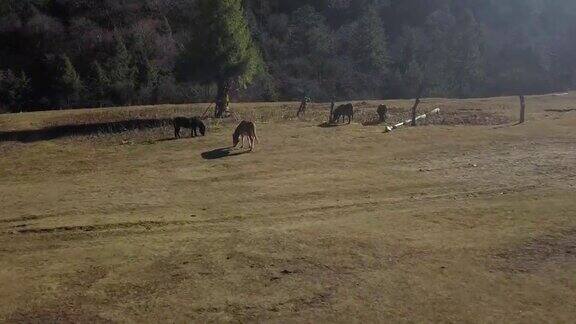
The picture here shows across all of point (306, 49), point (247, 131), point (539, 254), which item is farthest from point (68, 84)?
point (539, 254)

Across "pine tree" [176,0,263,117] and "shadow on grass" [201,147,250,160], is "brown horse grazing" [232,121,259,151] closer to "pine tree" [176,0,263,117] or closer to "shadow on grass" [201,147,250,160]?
"shadow on grass" [201,147,250,160]

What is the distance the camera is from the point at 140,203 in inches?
608

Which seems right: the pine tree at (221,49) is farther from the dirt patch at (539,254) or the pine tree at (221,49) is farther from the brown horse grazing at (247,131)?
the dirt patch at (539,254)

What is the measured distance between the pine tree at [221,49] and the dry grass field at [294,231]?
32.8 ft

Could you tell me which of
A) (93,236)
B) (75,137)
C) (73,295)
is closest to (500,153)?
(93,236)

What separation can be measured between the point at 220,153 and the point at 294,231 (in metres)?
9.17

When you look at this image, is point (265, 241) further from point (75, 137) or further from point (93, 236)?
point (75, 137)

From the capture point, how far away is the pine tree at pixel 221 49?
3238 centimetres

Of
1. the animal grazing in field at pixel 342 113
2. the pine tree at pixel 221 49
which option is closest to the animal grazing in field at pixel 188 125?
the animal grazing in field at pixel 342 113

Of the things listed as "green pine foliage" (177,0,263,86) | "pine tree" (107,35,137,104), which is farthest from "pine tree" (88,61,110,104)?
"green pine foliage" (177,0,263,86)

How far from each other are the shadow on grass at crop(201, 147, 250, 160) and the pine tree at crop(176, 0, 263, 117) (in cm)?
1095

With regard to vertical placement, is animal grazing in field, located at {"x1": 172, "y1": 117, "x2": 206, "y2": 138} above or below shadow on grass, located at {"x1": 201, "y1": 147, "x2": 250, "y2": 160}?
above

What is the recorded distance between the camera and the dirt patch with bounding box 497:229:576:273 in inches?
450

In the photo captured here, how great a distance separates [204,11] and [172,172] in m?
16.2
